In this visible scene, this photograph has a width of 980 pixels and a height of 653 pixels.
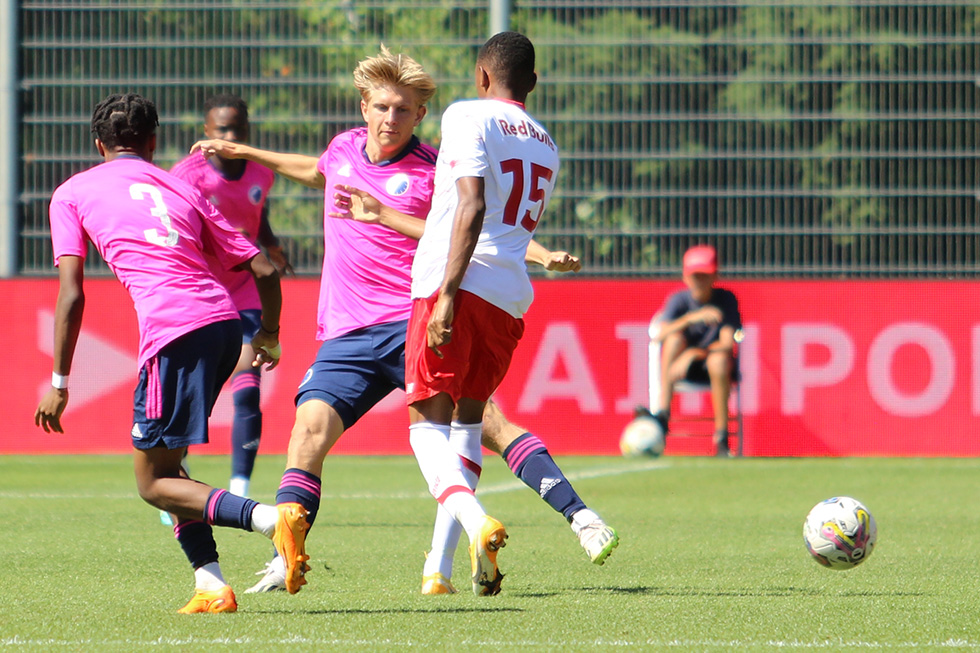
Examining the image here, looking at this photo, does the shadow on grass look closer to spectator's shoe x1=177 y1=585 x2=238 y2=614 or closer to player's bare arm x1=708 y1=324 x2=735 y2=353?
spectator's shoe x1=177 y1=585 x2=238 y2=614

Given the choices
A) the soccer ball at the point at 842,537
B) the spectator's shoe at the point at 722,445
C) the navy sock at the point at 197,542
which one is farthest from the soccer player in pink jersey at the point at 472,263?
the spectator's shoe at the point at 722,445

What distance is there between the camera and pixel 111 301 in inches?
531

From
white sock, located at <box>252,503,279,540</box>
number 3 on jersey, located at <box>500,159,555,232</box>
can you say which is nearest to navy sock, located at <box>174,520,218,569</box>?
white sock, located at <box>252,503,279,540</box>

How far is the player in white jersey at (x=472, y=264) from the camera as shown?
499 cm

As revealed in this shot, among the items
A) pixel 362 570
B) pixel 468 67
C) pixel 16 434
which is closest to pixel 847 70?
pixel 468 67

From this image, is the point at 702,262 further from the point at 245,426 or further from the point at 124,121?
the point at 124,121

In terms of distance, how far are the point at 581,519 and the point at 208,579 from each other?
1.28 meters

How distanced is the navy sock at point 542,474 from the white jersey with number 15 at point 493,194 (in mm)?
568

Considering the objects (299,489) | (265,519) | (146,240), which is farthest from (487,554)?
(146,240)

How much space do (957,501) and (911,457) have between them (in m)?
3.80

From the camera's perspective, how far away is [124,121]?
5.06m

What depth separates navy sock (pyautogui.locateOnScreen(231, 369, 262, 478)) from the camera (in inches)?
278

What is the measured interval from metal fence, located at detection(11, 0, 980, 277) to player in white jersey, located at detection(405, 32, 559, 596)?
31.0 feet

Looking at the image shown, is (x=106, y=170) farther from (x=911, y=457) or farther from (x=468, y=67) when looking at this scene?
(x=468, y=67)
